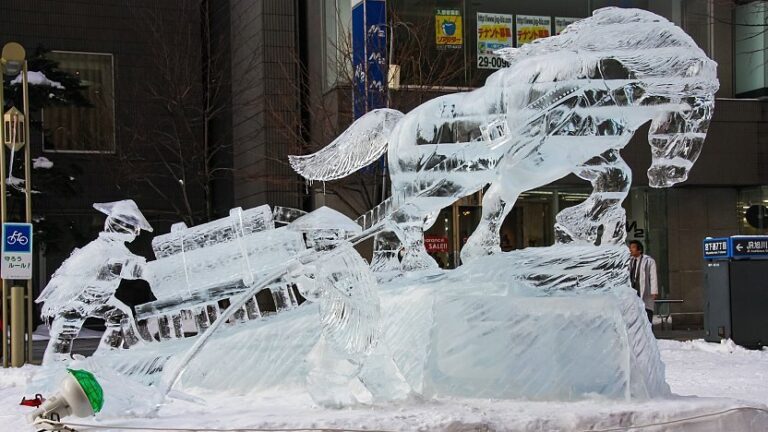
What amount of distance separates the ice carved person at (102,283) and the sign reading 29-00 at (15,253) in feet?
16.0

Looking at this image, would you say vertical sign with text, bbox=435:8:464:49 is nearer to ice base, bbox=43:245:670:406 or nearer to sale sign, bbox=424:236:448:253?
sale sign, bbox=424:236:448:253

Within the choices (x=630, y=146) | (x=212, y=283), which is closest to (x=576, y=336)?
(x=212, y=283)

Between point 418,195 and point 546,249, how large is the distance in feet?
3.15

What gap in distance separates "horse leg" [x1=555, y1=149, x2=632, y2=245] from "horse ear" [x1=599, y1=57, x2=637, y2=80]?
1.87 feet

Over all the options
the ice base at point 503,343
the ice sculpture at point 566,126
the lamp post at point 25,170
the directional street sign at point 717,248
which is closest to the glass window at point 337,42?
the lamp post at point 25,170

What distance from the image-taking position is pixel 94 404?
17.7 feet

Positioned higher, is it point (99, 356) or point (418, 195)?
point (418, 195)

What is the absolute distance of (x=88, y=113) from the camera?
21.9m

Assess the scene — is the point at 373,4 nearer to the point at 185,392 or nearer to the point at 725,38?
the point at 725,38

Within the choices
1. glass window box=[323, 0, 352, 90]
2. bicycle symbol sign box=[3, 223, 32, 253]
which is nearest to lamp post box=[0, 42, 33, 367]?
bicycle symbol sign box=[3, 223, 32, 253]

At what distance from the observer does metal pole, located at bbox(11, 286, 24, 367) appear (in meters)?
11.9

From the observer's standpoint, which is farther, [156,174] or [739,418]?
[156,174]

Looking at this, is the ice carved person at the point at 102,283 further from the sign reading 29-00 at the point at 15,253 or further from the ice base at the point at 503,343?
A: the sign reading 29-00 at the point at 15,253

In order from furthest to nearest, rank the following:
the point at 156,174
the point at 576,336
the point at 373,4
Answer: the point at 156,174
the point at 373,4
the point at 576,336
